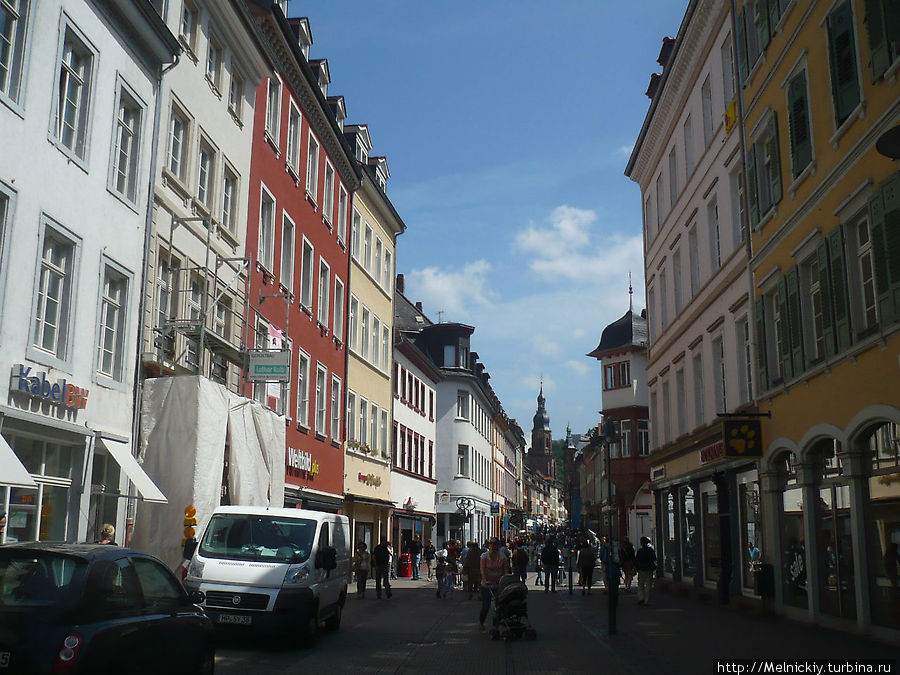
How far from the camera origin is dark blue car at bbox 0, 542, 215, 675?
271 inches

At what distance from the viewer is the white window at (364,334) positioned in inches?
1563

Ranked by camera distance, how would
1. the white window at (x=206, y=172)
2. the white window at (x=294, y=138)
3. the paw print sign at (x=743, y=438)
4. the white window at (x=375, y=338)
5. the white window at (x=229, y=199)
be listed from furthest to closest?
the white window at (x=375, y=338), the white window at (x=294, y=138), the white window at (x=229, y=199), the white window at (x=206, y=172), the paw print sign at (x=743, y=438)

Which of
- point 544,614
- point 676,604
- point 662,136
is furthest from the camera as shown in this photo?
point 662,136

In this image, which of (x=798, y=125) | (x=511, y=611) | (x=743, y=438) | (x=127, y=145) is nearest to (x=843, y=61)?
(x=798, y=125)

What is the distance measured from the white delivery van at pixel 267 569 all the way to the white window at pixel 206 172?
29.2 ft

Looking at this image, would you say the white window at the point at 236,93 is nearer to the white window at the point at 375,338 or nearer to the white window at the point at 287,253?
the white window at the point at 287,253

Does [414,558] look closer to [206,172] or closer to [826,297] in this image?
[206,172]

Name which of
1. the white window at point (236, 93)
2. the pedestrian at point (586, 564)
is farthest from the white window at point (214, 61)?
the pedestrian at point (586, 564)

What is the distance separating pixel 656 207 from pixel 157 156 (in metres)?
22.7

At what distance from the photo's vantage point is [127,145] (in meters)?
17.7

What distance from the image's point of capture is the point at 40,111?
1418 cm

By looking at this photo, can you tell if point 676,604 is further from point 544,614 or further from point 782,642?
point 782,642

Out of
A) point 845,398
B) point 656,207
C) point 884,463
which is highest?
point 656,207

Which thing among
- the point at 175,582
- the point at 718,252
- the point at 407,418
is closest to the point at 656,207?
the point at 718,252
